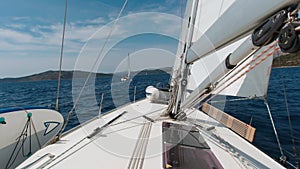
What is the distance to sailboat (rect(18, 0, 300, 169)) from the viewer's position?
668 mm

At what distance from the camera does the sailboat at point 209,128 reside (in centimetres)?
67

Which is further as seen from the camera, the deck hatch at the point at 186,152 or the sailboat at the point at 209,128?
the deck hatch at the point at 186,152

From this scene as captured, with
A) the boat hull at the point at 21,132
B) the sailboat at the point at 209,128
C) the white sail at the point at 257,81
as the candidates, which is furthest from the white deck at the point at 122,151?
the white sail at the point at 257,81

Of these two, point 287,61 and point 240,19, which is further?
point 287,61

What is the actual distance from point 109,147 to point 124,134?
0.36 m

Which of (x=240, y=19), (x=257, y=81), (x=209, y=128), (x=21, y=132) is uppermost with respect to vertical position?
(x=240, y=19)

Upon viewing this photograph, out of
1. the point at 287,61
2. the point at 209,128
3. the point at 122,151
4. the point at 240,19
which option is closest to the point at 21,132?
the point at 122,151

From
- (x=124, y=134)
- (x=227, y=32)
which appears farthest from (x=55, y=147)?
(x=227, y=32)

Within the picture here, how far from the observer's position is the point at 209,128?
2.32m

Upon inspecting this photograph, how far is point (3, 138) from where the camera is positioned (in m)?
1.99

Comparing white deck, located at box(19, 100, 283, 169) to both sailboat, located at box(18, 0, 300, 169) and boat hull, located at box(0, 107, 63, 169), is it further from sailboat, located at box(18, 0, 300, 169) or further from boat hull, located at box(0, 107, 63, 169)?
boat hull, located at box(0, 107, 63, 169)

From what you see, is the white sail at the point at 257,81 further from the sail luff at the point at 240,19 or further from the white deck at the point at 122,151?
the sail luff at the point at 240,19

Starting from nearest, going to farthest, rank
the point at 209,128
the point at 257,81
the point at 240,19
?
the point at 240,19 → the point at 209,128 → the point at 257,81

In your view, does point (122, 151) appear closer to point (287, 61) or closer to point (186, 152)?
point (186, 152)
